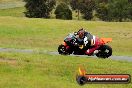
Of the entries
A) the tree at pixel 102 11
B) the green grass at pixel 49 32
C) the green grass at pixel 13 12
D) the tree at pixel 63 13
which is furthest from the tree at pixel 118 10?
the green grass at pixel 49 32

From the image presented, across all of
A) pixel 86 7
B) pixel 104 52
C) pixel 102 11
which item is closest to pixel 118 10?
pixel 102 11

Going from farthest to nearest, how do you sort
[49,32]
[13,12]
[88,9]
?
[13,12] < [88,9] < [49,32]

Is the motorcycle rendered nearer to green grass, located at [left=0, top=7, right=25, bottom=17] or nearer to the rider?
the rider

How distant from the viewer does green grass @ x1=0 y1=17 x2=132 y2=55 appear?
42.7m

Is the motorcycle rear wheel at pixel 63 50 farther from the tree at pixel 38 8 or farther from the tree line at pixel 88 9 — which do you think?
the tree at pixel 38 8

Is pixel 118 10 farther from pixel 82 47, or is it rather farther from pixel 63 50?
pixel 82 47

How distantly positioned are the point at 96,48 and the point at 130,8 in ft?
240

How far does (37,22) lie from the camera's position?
5812cm

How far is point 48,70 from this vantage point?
66.6ft

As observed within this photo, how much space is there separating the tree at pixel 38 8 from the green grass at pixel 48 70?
70030 mm

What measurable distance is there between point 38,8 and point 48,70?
7352 cm

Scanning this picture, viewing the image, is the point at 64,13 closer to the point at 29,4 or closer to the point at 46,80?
the point at 29,4

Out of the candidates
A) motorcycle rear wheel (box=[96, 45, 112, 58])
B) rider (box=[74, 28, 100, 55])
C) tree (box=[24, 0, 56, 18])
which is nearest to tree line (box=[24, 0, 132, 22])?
tree (box=[24, 0, 56, 18])

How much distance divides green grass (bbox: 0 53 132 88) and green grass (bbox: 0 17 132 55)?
1675cm
